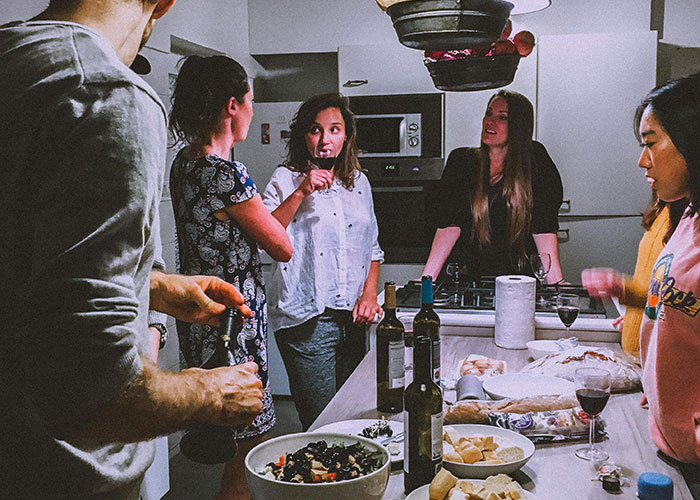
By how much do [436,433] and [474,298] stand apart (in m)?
1.52

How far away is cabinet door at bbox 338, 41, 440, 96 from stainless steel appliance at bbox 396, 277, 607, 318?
1.53m

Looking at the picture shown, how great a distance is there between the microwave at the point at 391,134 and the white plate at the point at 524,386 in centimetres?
237

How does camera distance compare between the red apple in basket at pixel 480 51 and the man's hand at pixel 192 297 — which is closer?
the man's hand at pixel 192 297

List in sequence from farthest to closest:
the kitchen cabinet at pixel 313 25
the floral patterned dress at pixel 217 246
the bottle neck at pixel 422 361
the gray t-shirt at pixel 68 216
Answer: the kitchen cabinet at pixel 313 25, the floral patterned dress at pixel 217 246, the bottle neck at pixel 422 361, the gray t-shirt at pixel 68 216

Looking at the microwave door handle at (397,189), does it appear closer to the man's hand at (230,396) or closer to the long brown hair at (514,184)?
the long brown hair at (514,184)

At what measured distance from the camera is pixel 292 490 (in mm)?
1035

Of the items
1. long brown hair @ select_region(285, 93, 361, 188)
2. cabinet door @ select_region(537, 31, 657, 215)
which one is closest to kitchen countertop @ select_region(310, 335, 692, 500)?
long brown hair @ select_region(285, 93, 361, 188)

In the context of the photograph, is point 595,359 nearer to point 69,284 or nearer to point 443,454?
point 443,454

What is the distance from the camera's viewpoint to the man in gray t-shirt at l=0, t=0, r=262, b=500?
0.83 m

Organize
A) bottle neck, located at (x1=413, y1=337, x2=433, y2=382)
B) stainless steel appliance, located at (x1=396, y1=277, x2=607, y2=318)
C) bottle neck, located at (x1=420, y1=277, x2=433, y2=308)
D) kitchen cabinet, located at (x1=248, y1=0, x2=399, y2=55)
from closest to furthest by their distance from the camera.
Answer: bottle neck, located at (x1=413, y1=337, x2=433, y2=382)
bottle neck, located at (x1=420, y1=277, x2=433, y2=308)
stainless steel appliance, located at (x1=396, y1=277, x2=607, y2=318)
kitchen cabinet, located at (x1=248, y1=0, x2=399, y2=55)

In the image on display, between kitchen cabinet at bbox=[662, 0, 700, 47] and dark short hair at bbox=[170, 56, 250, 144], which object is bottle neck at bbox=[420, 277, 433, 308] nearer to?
A: dark short hair at bbox=[170, 56, 250, 144]

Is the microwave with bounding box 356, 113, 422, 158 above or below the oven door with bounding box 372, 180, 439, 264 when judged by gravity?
above

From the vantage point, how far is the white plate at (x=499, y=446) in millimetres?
1226

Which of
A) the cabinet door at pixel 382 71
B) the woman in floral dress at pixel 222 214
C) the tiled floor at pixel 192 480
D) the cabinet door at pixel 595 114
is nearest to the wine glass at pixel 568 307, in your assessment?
the woman in floral dress at pixel 222 214
